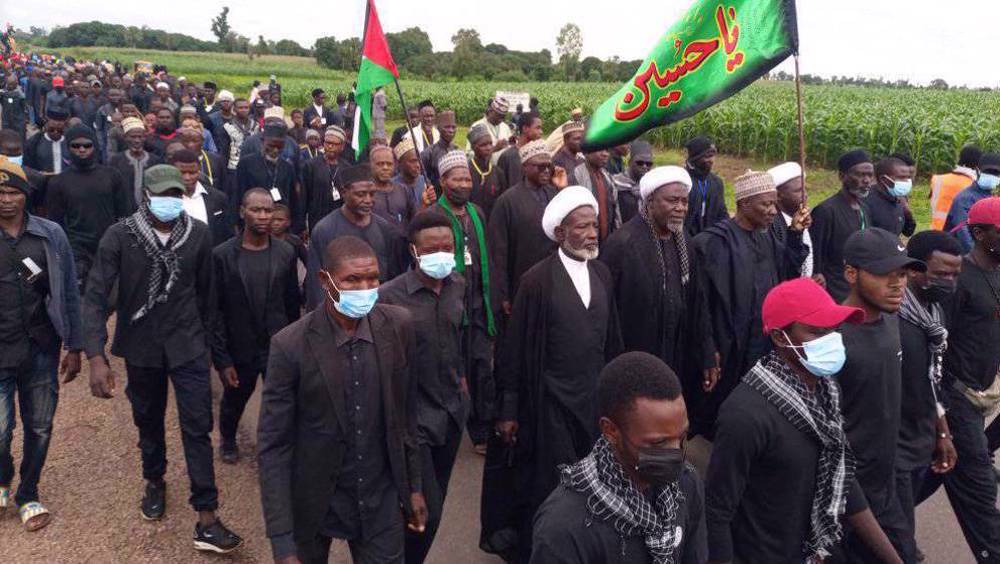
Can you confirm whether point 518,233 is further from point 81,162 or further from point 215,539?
point 81,162

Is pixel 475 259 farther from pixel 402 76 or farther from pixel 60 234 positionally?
pixel 402 76

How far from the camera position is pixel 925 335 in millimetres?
4082

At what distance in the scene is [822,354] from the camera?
3227mm

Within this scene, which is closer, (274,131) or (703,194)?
(703,194)

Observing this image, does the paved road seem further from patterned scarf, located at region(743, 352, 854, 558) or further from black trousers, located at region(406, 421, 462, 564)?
patterned scarf, located at region(743, 352, 854, 558)

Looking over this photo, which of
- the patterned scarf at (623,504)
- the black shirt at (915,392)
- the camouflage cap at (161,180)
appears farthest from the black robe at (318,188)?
the patterned scarf at (623,504)

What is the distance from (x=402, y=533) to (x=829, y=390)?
6.41 feet

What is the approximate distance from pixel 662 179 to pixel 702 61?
773 mm

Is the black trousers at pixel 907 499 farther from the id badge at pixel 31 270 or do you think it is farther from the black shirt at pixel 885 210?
the id badge at pixel 31 270

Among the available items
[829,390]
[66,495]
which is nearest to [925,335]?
[829,390]

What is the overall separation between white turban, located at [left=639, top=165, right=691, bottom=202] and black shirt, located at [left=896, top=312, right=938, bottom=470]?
167cm

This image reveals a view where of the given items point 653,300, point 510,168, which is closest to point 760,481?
point 653,300

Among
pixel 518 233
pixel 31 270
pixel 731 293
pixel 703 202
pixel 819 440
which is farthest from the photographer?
pixel 703 202

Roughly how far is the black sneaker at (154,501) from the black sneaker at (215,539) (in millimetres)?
471
